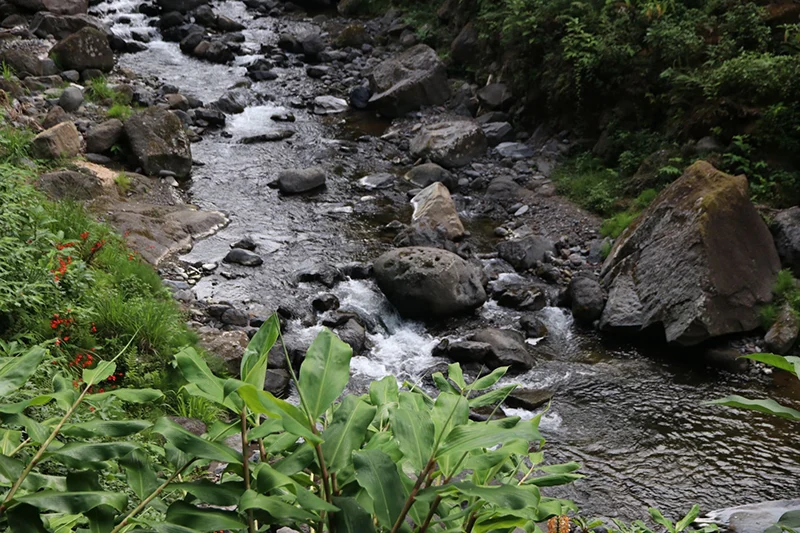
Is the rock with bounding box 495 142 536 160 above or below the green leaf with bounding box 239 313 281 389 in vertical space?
below

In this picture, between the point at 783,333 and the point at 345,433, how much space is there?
7.90 metres

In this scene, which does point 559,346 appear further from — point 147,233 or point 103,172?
point 103,172

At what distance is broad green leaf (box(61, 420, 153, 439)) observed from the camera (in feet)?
4.53

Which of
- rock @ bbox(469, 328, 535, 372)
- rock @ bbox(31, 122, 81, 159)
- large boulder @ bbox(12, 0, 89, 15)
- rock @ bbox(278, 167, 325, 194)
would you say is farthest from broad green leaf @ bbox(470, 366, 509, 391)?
large boulder @ bbox(12, 0, 89, 15)

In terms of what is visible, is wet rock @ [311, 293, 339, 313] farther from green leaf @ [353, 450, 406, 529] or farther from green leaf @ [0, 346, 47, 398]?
green leaf @ [353, 450, 406, 529]

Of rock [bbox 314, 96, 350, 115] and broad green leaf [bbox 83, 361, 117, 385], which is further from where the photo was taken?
rock [bbox 314, 96, 350, 115]

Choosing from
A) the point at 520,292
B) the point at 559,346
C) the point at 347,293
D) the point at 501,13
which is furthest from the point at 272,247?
the point at 501,13

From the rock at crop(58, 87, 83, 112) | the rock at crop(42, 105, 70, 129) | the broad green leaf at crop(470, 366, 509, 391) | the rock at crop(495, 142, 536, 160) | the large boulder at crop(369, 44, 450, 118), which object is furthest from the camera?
the large boulder at crop(369, 44, 450, 118)

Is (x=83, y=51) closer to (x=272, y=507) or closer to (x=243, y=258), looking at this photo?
(x=243, y=258)

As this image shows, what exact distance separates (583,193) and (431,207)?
2727 millimetres

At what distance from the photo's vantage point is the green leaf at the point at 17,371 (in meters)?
1.44

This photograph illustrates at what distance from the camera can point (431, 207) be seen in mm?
10828

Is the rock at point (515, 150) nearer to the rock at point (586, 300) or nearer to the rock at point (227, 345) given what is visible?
the rock at point (586, 300)

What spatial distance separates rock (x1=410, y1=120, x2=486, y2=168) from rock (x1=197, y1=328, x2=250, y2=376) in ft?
21.7
